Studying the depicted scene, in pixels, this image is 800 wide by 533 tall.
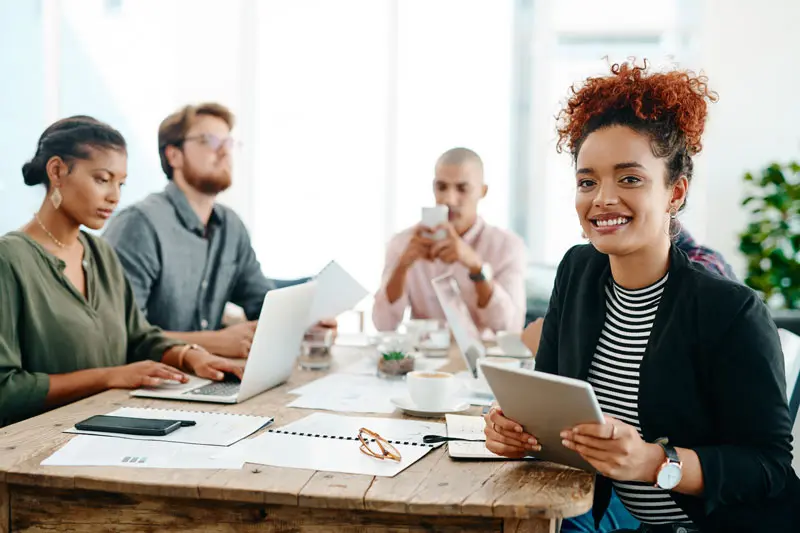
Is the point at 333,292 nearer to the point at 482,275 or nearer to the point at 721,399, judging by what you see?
the point at 482,275

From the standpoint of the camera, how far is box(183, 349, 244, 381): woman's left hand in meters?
1.95

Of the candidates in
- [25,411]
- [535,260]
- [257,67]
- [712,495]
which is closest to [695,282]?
[712,495]

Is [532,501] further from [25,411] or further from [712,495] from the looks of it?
[25,411]

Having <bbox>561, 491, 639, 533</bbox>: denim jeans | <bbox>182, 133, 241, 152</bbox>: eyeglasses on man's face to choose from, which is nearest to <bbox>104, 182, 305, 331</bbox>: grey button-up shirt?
<bbox>182, 133, 241, 152</bbox>: eyeglasses on man's face

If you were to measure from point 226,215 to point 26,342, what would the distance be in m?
1.27

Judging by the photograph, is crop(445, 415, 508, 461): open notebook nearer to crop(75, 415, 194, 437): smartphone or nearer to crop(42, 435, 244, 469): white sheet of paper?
crop(42, 435, 244, 469): white sheet of paper

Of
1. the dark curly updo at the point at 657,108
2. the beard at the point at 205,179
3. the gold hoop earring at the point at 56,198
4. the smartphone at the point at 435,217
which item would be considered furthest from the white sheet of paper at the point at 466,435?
the beard at the point at 205,179

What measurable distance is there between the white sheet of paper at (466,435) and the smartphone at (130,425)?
482mm

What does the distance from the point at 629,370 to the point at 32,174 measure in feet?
4.79

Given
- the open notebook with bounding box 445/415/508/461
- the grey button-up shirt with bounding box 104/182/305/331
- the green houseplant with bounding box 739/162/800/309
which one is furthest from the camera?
the green houseplant with bounding box 739/162/800/309

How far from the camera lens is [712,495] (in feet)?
4.10

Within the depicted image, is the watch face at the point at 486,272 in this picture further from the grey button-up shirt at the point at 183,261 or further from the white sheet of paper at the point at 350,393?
the white sheet of paper at the point at 350,393

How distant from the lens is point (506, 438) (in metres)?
1.30

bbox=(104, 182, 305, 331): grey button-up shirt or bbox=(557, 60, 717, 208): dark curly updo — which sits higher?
bbox=(557, 60, 717, 208): dark curly updo
